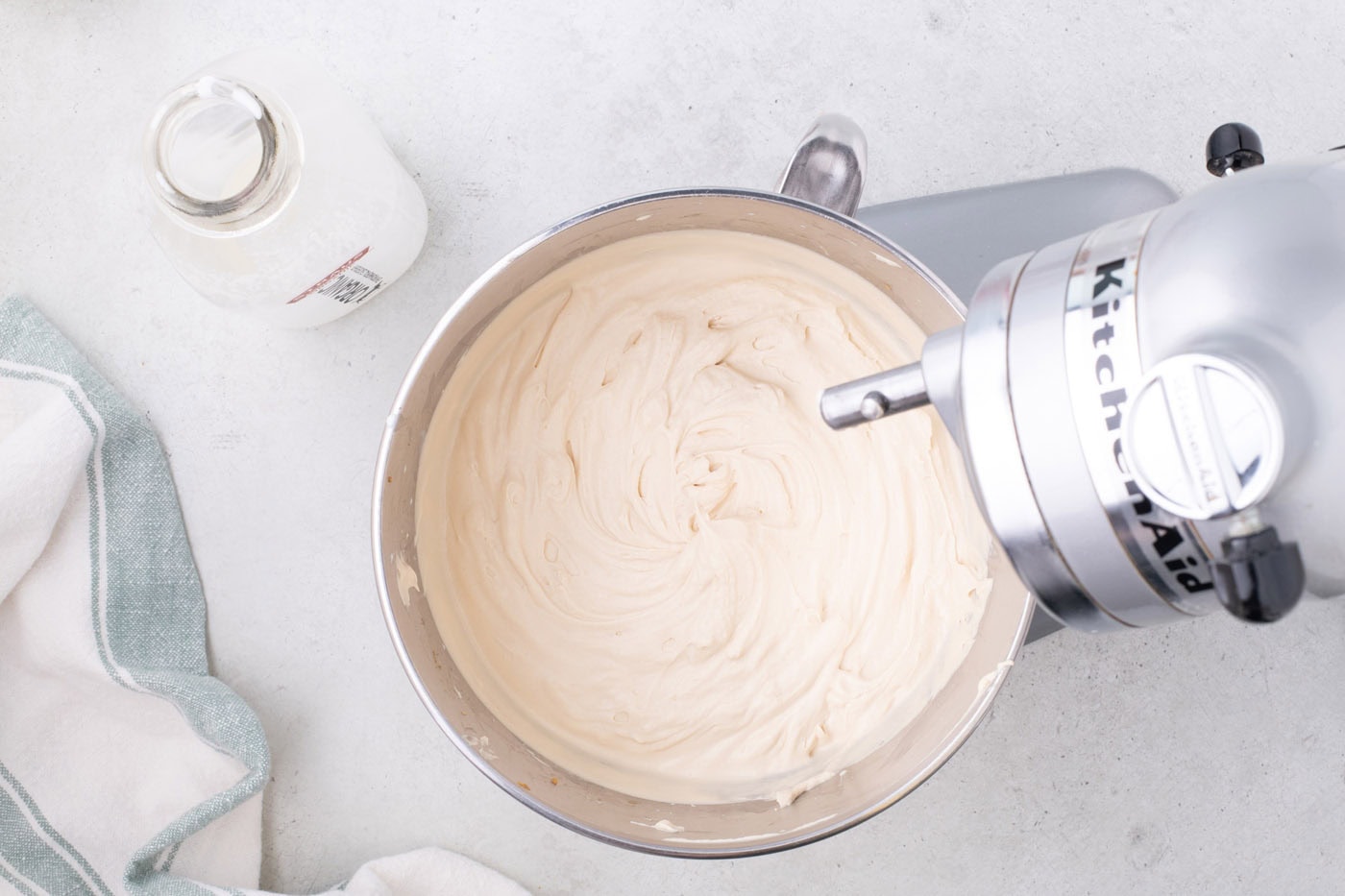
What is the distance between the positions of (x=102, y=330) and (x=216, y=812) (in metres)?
0.50

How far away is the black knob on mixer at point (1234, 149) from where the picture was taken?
587 millimetres

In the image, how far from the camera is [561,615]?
0.92 metres

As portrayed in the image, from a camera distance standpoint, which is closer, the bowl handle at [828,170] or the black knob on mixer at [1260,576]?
the black knob on mixer at [1260,576]

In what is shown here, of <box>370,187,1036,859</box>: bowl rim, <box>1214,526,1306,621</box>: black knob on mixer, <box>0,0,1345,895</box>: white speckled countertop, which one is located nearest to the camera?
<box>1214,526,1306,621</box>: black knob on mixer

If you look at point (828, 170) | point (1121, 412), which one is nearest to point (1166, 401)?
point (1121, 412)

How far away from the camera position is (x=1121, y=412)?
470 millimetres

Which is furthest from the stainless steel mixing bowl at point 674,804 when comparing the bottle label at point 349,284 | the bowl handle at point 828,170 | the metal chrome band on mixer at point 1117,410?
the metal chrome band on mixer at point 1117,410

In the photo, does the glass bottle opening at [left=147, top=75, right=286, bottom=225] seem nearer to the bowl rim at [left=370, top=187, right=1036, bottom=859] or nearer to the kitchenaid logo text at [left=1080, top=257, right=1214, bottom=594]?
the bowl rim at [left=370, top=187, right=1036, bottom=859]

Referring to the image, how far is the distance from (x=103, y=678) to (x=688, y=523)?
1.94 feet

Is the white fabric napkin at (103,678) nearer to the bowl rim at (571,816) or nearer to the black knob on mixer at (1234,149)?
the bowl rim at (571,816)

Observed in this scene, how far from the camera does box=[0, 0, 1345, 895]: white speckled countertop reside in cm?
100

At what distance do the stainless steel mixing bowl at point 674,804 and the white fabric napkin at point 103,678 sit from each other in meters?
0.23

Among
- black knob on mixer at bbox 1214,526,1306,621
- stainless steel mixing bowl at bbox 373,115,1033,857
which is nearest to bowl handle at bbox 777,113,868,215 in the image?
stainless steel mixing bowl at bbox 373,115,1033,857

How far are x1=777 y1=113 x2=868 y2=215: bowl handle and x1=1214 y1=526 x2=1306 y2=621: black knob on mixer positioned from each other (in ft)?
1.47
